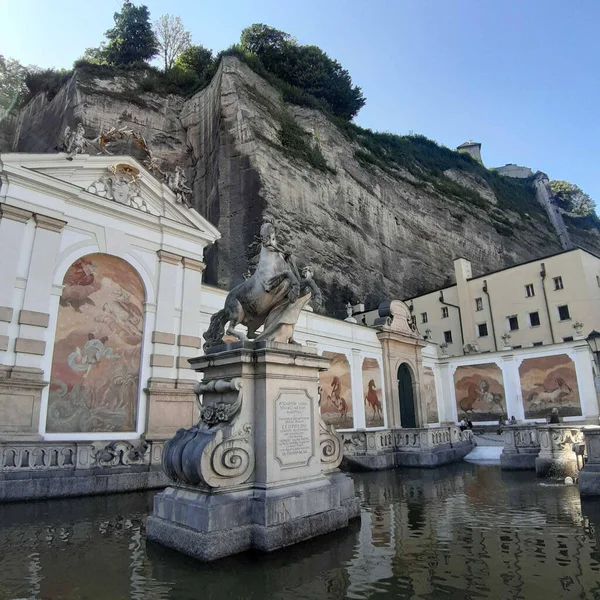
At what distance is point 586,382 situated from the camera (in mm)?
21000

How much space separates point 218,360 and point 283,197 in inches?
1126

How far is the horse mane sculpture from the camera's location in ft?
21.0

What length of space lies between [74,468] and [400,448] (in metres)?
11.5

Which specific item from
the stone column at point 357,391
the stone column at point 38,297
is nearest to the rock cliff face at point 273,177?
the stone column at point 357,391

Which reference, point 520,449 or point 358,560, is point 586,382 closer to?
point 520,449

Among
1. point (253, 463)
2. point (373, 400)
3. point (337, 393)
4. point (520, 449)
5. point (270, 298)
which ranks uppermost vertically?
point (270, 298)

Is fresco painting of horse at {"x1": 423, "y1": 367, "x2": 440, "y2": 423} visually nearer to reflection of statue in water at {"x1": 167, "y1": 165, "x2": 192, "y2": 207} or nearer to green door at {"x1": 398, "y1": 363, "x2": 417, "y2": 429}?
green door at {"x1": 398, "y1": 363, "x2": 417, "y2": 429}

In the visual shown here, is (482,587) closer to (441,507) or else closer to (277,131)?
(441,507)

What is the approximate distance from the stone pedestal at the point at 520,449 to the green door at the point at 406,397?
7.85m

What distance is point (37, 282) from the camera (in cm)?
1233

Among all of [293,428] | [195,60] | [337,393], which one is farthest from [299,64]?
[293,428]

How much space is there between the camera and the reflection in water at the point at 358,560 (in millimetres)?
3938

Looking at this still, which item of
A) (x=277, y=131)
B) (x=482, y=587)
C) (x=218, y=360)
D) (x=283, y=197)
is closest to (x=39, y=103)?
(x=277, y=131)

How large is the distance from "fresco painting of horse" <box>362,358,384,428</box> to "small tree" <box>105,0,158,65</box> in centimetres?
3866
